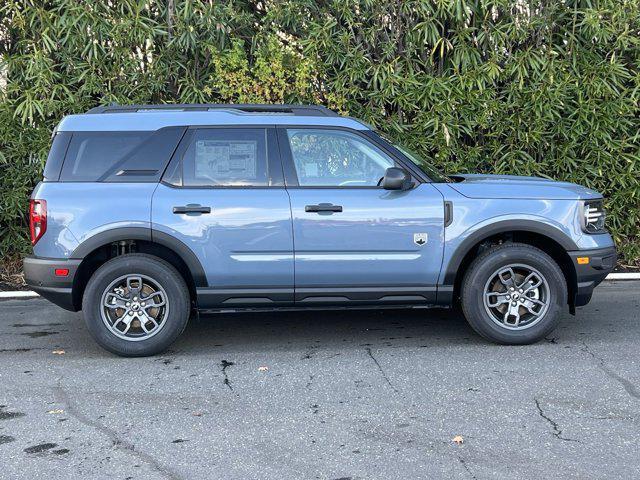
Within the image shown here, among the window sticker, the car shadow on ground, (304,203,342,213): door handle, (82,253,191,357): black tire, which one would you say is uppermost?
the window sticker

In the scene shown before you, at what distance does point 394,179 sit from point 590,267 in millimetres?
1645

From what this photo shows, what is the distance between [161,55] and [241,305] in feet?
13.2

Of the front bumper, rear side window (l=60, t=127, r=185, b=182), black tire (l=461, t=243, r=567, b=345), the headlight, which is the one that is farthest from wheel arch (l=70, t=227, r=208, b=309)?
the headlight

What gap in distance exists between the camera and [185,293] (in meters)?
6.22

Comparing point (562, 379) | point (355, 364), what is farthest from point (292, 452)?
point (562, 379)

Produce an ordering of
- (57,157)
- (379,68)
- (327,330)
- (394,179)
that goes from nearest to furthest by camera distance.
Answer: (394,179) < (57,157) < (327,330) < (379,68)

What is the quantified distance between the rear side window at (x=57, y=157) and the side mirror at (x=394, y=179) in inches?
92.4

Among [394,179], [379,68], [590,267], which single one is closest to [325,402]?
[394,179]

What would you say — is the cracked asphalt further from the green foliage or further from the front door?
the green foliage

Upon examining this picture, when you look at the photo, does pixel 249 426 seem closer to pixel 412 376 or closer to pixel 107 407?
pixel 107 407

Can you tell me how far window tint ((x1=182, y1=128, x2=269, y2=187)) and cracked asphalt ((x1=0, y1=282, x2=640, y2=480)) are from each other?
130 centimetres

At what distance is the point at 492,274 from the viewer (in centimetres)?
633

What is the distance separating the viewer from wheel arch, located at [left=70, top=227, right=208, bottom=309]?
242 inches

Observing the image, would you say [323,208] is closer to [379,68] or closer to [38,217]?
[38,217]
